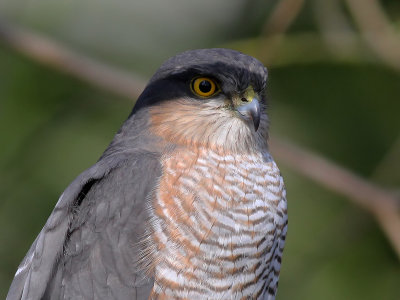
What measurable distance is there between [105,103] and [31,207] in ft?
3.90

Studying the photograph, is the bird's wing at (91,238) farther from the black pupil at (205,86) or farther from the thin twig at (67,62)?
the thin twig at (67,62)

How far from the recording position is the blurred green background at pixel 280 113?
6023 millimetres

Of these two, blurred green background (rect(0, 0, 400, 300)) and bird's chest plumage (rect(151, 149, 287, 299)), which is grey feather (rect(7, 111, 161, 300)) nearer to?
bird's chest plumage (rect(151, 149, 287, 299))

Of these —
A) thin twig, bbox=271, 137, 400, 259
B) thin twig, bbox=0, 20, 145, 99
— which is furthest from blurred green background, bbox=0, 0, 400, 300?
thin twig, bbox=271, 137, 400, 259

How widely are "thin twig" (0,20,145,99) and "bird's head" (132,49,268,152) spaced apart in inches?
54.9

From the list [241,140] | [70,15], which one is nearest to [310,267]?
[241,140]

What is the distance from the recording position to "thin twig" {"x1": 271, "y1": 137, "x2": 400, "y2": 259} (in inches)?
202

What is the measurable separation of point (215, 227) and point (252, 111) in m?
0.70

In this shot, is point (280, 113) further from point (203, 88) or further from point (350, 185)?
point (203, 88)

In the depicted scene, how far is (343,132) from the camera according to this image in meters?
6.99

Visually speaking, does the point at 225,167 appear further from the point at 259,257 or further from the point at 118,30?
the point at 118,30

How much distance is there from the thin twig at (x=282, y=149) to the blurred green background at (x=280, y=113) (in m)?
A: 0.24

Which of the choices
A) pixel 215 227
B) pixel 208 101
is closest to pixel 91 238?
pixel 215 227

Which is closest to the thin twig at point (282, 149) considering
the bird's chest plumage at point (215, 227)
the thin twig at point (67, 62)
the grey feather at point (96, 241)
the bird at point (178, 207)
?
the thin twig at point (67, 62)
